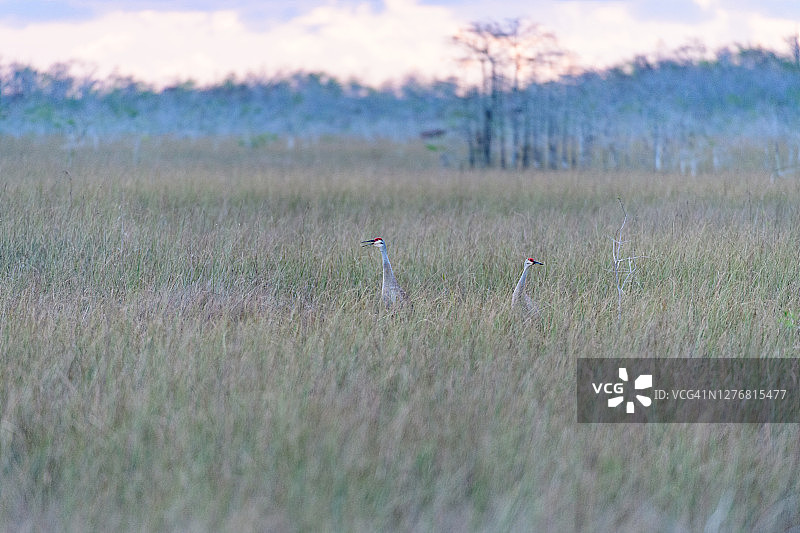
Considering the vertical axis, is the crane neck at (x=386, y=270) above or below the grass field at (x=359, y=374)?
above

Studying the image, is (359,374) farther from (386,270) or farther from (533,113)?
(533,113)

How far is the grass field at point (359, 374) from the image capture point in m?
3.01

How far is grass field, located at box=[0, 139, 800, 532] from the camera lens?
3010 millimetres

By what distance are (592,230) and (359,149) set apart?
31.7 m

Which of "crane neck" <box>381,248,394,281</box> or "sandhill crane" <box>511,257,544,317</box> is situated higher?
"crane neck" <box>381,248,394,281</box>

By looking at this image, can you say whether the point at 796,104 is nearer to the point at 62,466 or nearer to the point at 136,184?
the point at 136,184

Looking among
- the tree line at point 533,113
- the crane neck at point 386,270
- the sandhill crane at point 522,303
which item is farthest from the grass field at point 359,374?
the tree line at point 533,113

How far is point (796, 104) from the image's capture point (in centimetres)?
3045

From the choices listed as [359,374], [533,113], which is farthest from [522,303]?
[533,113]

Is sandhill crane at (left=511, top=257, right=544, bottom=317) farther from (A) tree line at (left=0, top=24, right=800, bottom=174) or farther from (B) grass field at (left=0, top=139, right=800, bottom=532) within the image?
(A) tree line at (left=0, top=24, right=800, bottom=174)

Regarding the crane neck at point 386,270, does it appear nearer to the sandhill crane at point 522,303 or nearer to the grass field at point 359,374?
the grass field at point 359,374

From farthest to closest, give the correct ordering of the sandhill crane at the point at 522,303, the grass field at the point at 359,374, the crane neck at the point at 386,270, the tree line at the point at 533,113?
the tree line at the point at 533,113 < the crane neck at the point at 386,270 < the sandhill crane at the point at 522,303 < the grass field at the point at 359,374

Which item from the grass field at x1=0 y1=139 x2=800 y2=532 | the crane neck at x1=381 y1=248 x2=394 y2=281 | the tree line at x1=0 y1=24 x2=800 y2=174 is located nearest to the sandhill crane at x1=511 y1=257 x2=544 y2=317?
the grass field at x1=0 y1=139 x2=800 y2=532

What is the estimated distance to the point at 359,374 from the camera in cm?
409
